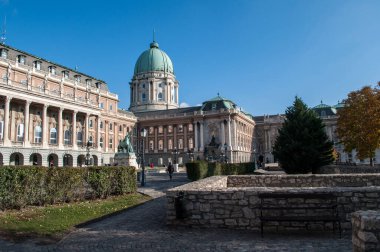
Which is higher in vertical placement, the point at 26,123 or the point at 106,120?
the point at 106,120

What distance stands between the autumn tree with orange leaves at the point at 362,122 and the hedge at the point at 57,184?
23.8 m

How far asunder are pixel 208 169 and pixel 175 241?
70.9 feet

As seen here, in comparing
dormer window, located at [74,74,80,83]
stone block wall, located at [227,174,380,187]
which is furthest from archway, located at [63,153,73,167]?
stone block wall, located at [227,174,380,187]

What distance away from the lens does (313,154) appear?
30.1 metres

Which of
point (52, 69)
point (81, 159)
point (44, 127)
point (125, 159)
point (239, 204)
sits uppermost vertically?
point (52, 69)

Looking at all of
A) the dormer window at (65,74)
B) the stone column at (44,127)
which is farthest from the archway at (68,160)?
the dormer window at (65,74)

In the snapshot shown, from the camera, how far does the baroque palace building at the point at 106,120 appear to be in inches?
1998

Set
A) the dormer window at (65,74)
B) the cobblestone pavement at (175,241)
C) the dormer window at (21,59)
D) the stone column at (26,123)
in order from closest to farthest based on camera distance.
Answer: the cobblestone pavement at (175,241)
the stone column at (26,123)
the dormer window at (21,59)
the dormer window at (65,74)

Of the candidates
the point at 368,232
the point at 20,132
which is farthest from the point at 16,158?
the point at 368,232

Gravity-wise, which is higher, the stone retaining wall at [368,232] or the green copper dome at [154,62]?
the green copper dome at [154,62]

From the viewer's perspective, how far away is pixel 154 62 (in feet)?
362

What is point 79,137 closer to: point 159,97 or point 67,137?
point 67,137

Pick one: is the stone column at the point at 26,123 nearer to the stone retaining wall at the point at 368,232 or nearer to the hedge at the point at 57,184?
the hedge at the point at 57,184

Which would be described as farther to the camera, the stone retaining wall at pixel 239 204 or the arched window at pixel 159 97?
the arched window at pixel 159 97
